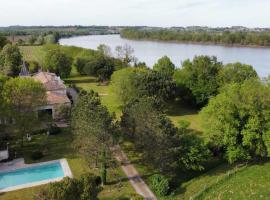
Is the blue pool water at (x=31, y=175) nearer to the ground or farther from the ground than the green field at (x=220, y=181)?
nearer to the ground

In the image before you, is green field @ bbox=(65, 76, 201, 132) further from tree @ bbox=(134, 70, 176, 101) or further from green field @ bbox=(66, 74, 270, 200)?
green field @ bbox=(66, 74, 270, 200)

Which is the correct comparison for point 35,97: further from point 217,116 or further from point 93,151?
point 217,116

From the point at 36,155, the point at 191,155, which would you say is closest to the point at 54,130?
the point at 36,155

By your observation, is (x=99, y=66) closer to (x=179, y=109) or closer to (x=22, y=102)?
(x=179, y=109)

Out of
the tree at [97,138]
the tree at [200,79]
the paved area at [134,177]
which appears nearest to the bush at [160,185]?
the paved area at [134,177]

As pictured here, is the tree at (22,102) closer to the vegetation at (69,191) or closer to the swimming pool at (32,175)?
the swimming pool at (32,175)

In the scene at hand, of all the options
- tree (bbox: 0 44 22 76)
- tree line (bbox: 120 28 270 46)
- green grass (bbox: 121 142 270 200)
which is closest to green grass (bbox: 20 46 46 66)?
tree (bbox: 0 44 22 76)

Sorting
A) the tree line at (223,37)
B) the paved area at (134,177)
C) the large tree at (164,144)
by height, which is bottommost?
the paved area at (134,177)
